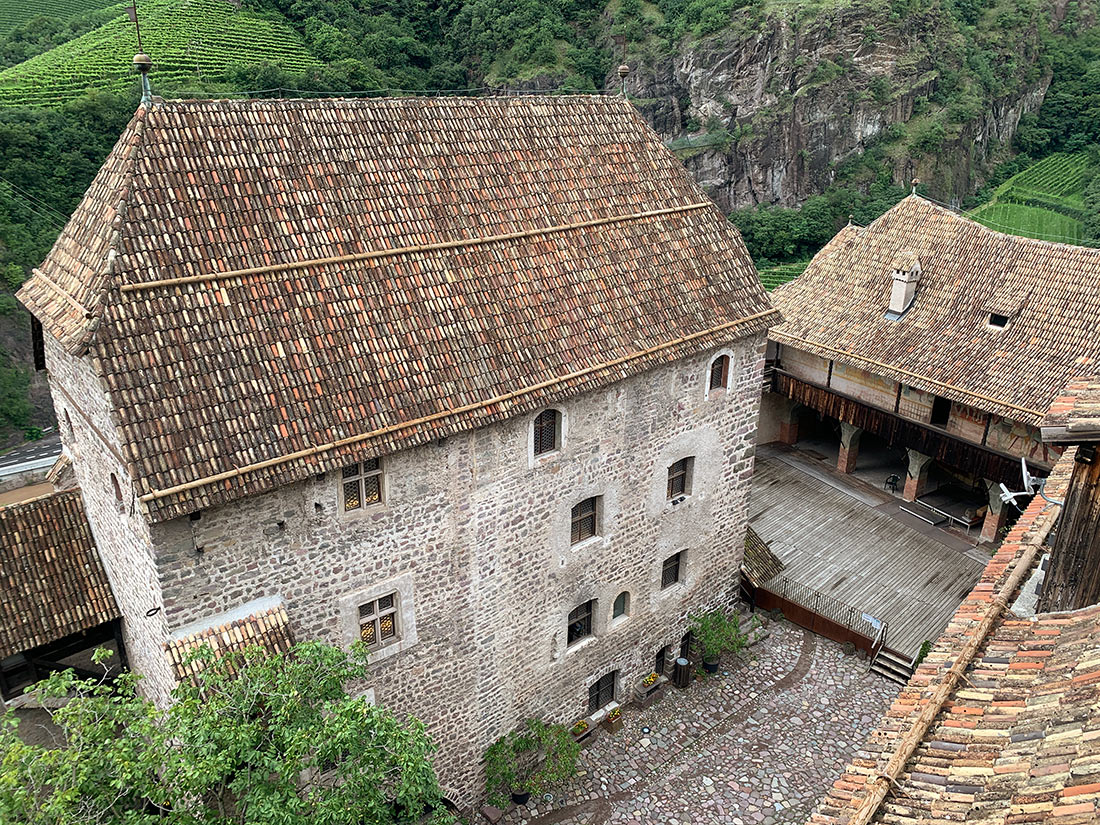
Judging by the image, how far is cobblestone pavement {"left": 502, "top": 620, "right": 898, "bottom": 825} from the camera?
18.0 m

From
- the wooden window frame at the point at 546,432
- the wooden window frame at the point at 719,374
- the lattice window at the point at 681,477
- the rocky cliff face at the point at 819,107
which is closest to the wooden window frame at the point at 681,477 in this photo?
the lattice window at the point at 681,477

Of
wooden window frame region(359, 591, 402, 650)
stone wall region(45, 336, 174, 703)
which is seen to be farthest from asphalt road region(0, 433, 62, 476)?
wooden window frame region(359, 591, 402, 650)

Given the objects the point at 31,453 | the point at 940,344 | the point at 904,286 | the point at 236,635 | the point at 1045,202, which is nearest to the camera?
the point at 236,635

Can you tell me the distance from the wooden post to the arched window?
1054cm

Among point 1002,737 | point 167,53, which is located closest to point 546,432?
point 1002,737

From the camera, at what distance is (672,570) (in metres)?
21.0

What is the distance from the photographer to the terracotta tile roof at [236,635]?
12484mm

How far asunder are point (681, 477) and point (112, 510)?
12054mm

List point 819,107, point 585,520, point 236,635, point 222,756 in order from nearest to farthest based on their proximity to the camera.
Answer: point 222,756 < point 236,635 < point 585,520 < point 819,107

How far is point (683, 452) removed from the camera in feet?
64.4

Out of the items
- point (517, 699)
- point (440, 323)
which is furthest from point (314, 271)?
point (517, 699)

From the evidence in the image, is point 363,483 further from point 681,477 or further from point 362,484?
point 681,477

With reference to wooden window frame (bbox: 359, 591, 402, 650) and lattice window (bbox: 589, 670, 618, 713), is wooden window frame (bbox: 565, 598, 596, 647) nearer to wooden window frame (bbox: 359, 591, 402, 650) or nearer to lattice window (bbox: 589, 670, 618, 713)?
lattice window (bbox: 589, 670, 618, 713)

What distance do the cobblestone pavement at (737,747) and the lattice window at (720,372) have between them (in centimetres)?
754
